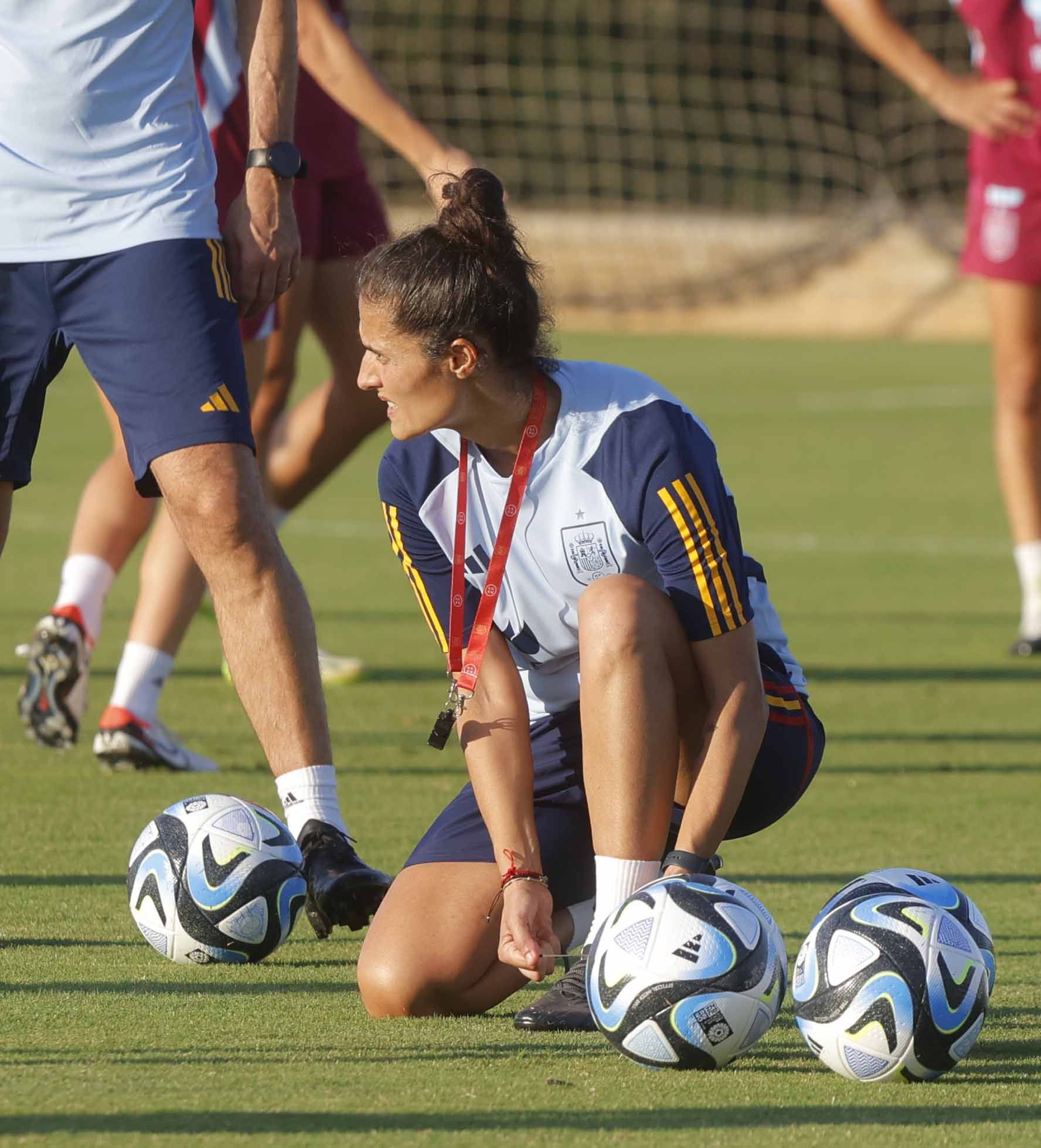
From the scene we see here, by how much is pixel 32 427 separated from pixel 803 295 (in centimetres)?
2238

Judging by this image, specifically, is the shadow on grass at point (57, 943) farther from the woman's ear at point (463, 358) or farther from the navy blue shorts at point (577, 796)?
the woman's ear at point (463, 358)

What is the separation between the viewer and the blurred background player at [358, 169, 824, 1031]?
A: 11.2ft

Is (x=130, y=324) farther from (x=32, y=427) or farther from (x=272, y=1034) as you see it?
(x=272, y=1034)

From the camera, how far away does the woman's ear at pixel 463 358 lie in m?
3.50

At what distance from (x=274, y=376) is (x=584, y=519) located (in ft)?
10.2

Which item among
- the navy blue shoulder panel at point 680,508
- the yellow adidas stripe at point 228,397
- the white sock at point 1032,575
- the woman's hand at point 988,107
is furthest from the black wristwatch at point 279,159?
the white sock at point 1032,575

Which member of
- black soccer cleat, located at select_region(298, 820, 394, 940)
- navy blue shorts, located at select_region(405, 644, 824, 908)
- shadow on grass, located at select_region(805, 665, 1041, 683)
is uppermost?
navy blue shorts, located at select_region(405, 644, 824, 908)

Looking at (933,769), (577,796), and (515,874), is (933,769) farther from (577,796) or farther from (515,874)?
(515,874)

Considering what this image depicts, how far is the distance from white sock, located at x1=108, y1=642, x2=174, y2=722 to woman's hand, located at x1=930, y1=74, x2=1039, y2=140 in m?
3.52

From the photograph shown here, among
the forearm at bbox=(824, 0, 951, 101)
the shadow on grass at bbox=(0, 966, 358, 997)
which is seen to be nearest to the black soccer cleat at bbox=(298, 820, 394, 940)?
the shadow on grass at bbox=(0, 966, 358, 997)

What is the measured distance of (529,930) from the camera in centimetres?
342

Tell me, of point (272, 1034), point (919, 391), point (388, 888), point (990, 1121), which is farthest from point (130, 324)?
point (919, 391)

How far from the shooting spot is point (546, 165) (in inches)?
1029

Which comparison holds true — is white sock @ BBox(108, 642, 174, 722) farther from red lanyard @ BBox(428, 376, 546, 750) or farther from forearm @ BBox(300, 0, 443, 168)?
red lanyard @ BBox(428, 376, 546, 750)
